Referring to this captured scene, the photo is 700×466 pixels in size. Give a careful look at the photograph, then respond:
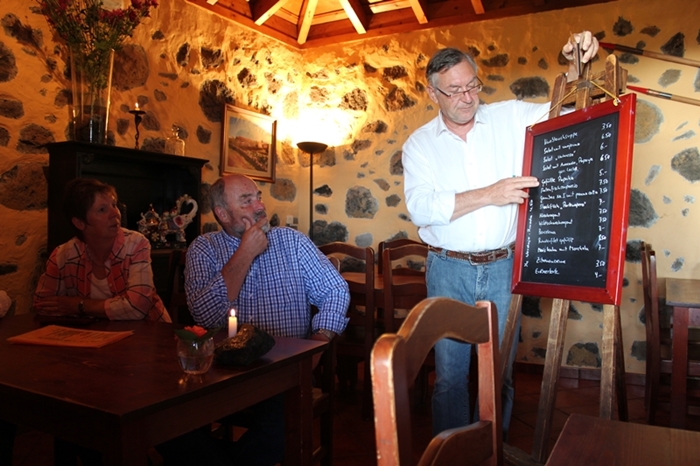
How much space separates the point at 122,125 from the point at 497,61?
9.08ft

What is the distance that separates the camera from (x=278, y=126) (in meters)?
4.81

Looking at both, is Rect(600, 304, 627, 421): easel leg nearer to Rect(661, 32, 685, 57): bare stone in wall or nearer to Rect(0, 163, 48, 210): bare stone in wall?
Rect(661, 32, 685, 57): bare stone in wall

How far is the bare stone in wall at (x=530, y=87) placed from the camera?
3979 mm

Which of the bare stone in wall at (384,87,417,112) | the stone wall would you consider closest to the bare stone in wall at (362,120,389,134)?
the stone wall

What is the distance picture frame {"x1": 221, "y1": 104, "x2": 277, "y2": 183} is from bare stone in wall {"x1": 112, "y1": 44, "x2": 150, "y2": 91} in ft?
2.45

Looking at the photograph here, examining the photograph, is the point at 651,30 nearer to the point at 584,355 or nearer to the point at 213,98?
the point at 584,355

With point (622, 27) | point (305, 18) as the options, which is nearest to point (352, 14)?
point (305, 18)

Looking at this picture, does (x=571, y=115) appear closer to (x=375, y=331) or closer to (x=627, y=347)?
(x=375, y=331)

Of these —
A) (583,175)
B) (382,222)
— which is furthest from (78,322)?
(382,222)

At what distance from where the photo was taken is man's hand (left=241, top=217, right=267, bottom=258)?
6.18ft

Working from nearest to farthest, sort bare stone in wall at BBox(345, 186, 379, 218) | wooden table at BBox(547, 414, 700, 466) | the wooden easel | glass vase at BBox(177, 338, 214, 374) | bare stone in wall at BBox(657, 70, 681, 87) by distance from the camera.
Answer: wooden table at BBox(547, 414, 700, 466) < glass vase at BBox(177, 338, 214, 374) < the wooden easel < bare stone in wall at BBox(657, 70, 681, 87) < bare stone in wall at BBox(345, 186, 379, 218)

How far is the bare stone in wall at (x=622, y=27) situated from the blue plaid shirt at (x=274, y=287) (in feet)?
9.86

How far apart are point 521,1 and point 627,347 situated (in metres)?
2.62

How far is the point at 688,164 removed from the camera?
355 centimetres
